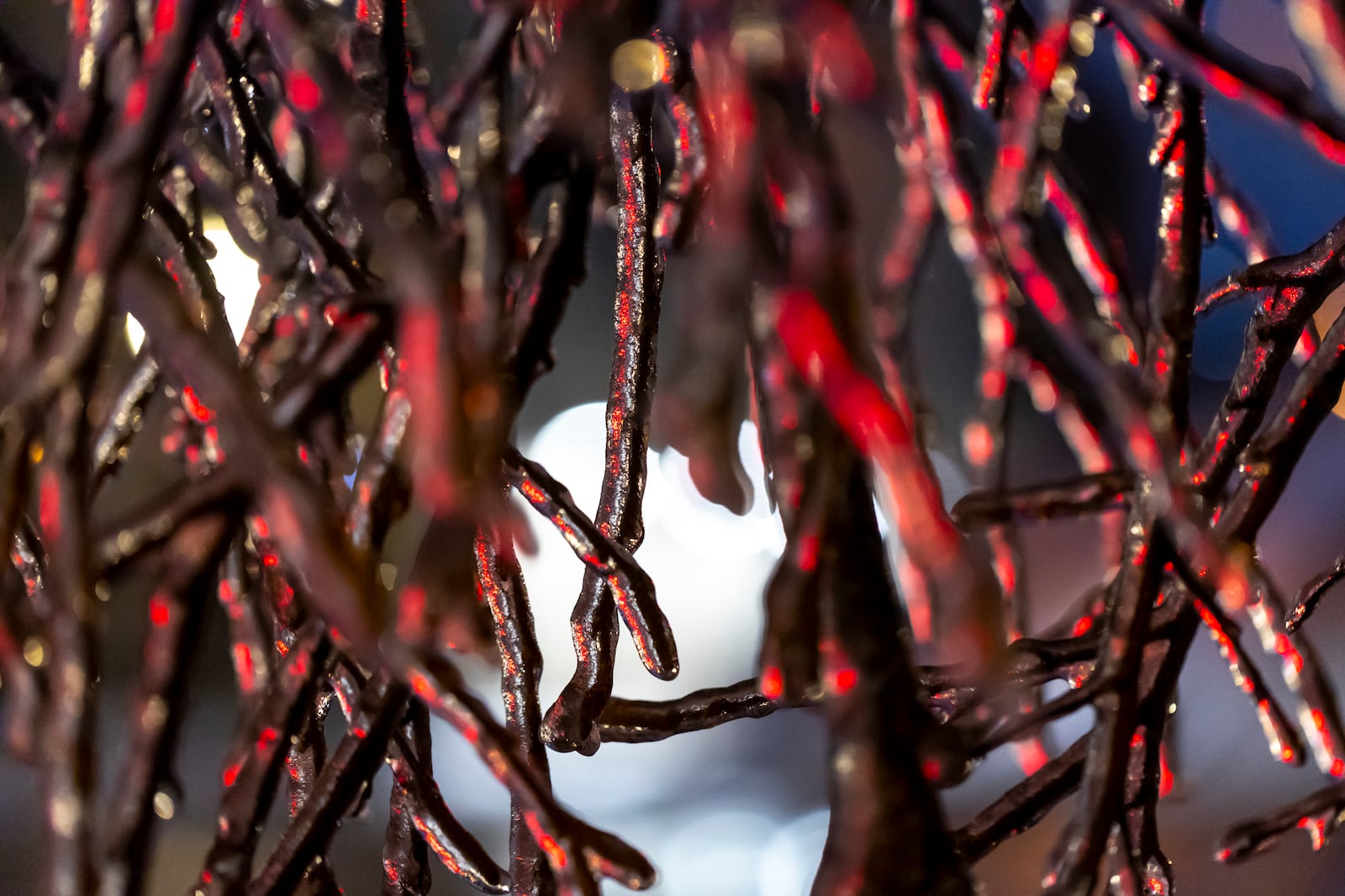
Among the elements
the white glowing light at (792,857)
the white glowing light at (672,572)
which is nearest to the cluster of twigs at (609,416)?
the white glowing light at (792,857)

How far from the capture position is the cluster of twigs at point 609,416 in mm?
176

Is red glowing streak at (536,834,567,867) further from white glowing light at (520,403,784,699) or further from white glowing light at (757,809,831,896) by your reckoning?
white glowing light at (520,403,784,699)

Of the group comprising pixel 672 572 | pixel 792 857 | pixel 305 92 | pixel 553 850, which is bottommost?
pixel 553 850

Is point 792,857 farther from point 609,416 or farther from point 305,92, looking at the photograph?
point 305,92

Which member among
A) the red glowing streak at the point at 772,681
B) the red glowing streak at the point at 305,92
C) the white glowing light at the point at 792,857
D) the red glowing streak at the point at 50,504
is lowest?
the red glowing streak at the point at 772,681

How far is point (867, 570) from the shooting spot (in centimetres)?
20

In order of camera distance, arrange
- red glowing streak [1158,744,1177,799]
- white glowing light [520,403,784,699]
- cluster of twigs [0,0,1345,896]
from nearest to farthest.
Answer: cluster of twigs [0,0,1345,896] → red glowing streak [1158,744,1177,799] → white glowing light [520,403,784,699]

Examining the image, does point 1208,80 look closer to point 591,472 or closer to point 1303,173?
point 1303,173

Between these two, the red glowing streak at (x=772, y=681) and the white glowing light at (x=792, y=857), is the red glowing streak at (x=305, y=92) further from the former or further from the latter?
the white glowing light at (x=792, y=857)

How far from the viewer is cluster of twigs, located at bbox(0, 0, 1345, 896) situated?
0.18 m

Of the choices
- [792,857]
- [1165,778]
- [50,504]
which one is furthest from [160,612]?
[792,857]

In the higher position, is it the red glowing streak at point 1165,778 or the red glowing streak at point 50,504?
the red glowing streak at point 50,504

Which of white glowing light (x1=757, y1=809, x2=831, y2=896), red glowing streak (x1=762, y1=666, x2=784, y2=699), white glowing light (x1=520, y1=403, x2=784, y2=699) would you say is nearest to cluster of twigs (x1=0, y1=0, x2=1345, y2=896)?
red glowing streak (x1=762, y1=666, x2=784, y2=699)

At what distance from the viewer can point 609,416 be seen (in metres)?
0.36
